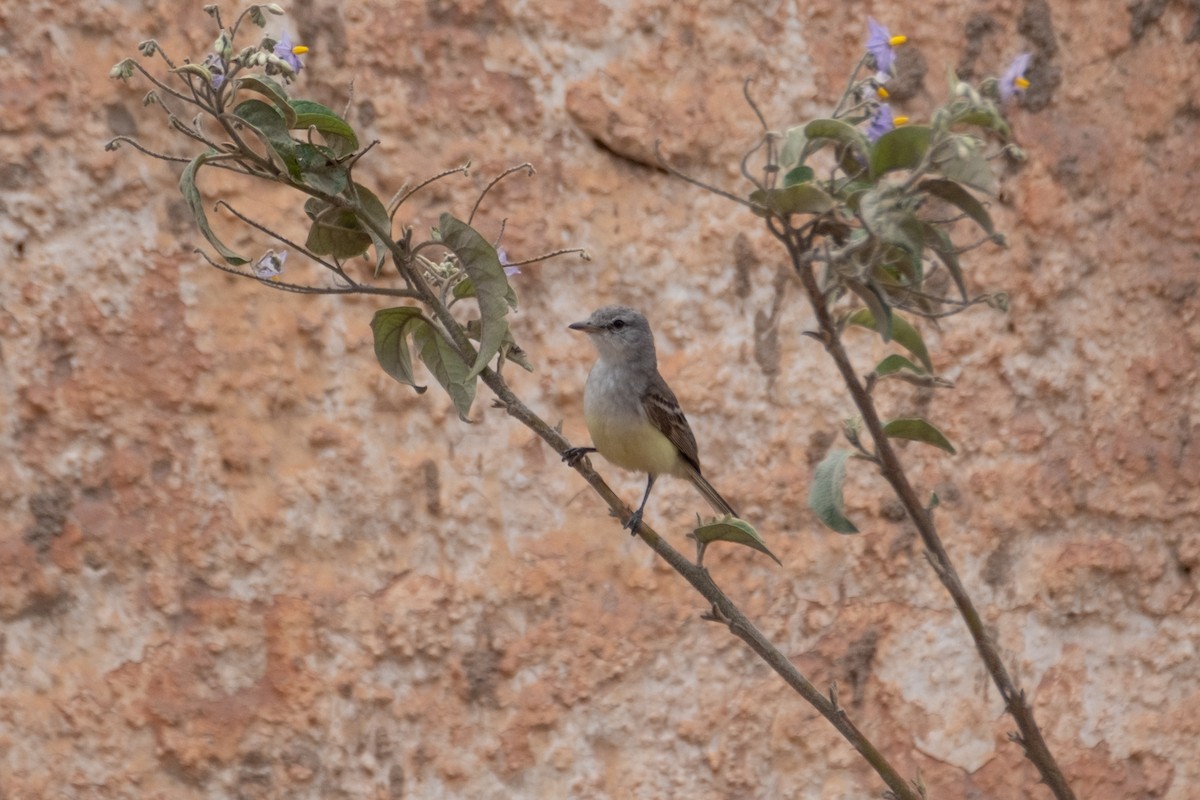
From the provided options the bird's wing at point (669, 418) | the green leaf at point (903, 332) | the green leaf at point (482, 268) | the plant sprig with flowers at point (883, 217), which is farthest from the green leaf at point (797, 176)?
the bird's wing at point (669, 418)

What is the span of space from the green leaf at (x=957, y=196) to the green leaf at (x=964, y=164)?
73 mm

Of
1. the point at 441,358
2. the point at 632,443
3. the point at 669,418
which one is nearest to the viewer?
the point at 441,358

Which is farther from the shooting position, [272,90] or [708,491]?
[708,491]

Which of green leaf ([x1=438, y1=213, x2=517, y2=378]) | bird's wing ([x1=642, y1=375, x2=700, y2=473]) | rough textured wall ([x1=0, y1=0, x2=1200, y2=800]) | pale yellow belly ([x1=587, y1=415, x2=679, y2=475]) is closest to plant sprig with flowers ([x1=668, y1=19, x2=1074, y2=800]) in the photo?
green leaf ([x1=438, y1=213, x2=517, y2=378])

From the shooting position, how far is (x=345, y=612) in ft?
10.4

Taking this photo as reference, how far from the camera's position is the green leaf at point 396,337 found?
1.82 m

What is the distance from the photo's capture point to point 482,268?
1723 mm

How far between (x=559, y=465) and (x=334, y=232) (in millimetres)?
1618

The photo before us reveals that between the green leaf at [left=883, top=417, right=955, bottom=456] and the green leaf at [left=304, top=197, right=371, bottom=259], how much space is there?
Answer: 74cm

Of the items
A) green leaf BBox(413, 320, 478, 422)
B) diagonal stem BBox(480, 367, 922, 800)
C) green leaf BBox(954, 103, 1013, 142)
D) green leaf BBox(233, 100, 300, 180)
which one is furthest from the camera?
green leaf BBox(413, 320, 478, 422)

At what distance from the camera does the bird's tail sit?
3.26m

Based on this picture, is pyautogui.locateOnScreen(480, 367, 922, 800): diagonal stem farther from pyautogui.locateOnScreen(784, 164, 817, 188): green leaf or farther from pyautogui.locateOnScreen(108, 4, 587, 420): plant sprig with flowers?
pyautogui.locateOnScreen(784, 164, 817, 188): green leaf

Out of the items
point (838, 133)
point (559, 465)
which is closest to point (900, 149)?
point (838, 133)

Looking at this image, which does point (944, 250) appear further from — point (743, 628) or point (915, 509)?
point (743, 628)
